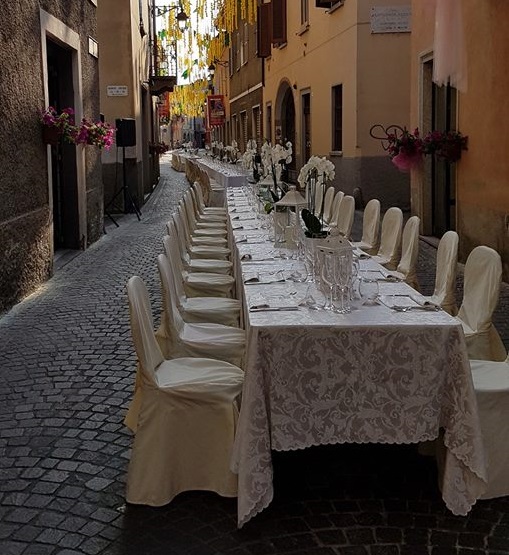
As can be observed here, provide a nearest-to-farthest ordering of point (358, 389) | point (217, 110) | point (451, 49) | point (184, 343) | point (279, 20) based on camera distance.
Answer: point (358, 389) → point (184, 343) → point (451, 49) → point (279, 20) → point (217, 110)

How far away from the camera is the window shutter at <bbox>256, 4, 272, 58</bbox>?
23.7 meters

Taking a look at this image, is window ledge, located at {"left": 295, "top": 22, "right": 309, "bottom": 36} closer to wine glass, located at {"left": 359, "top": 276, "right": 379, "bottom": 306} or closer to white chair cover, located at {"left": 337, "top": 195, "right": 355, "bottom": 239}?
white chair cover, located at {"left": 337, "top": 195, "right": 355, "bottom": 239}

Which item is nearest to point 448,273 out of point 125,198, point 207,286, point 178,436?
point 207,286

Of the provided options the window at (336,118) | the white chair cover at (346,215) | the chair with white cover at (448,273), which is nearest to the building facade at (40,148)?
the white chair cover at (346,215)

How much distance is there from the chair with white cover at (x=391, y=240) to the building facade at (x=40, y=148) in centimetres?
325

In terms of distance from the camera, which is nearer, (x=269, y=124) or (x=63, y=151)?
(x=63, y=151)

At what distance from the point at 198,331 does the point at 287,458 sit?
1019 mm

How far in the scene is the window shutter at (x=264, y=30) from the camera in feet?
77.7

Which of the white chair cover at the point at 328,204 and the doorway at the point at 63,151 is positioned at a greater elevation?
the doorway at the point at 63,151

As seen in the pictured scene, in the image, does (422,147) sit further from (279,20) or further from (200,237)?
(279,20)

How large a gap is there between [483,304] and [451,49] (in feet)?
15.4

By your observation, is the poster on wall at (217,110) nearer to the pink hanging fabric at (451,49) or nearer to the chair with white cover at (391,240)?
the pink hanging fabric at (451,49)

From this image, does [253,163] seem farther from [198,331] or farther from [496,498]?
[496,498]

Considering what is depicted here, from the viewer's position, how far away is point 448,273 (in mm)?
5035
